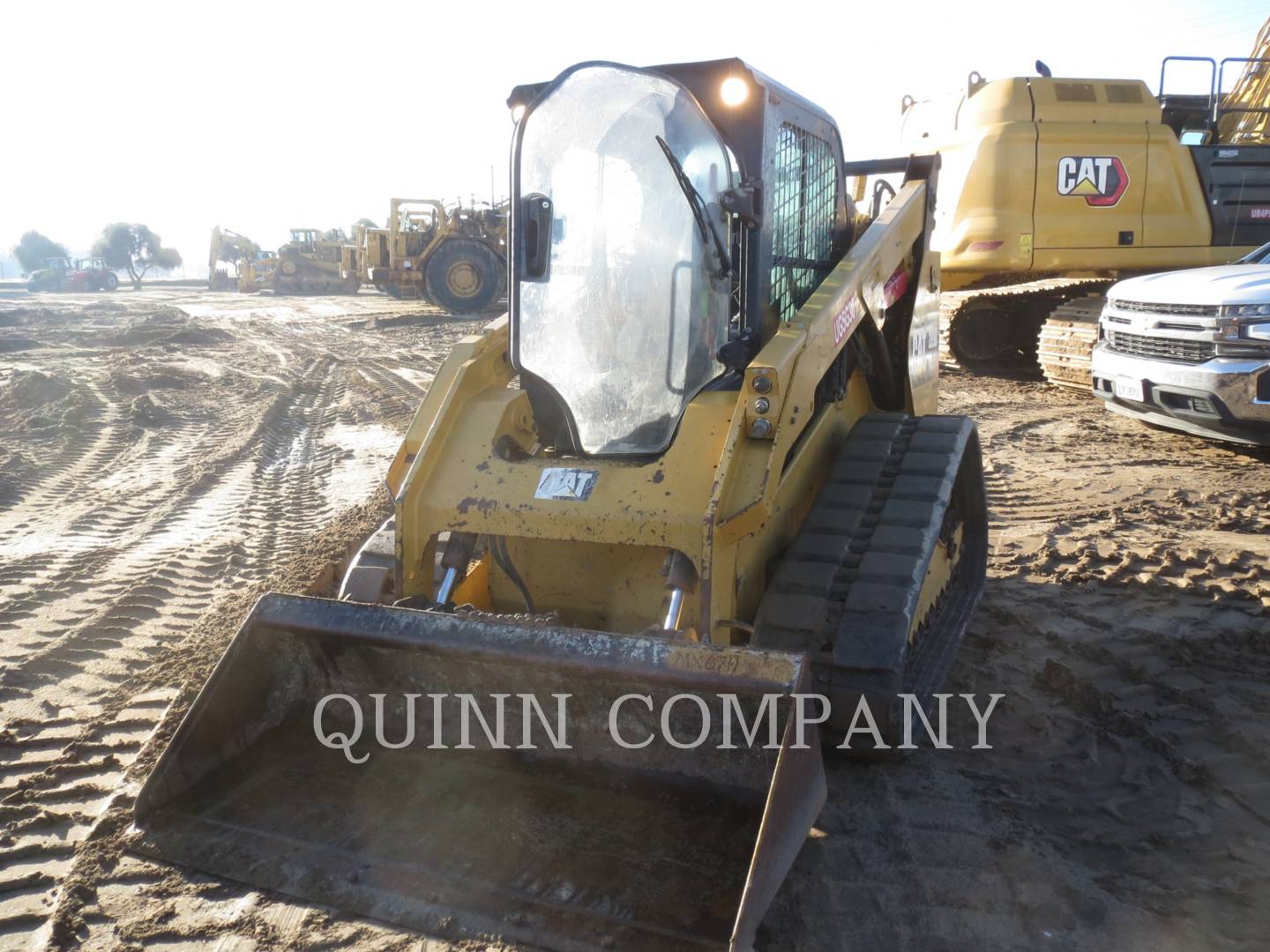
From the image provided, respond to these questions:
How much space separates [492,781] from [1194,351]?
20.7 feet

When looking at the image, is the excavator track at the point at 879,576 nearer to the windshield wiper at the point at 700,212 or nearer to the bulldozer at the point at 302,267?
the windshield wiper at the point at 700,212

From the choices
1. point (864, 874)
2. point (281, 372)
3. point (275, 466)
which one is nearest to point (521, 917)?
point (864, 874)

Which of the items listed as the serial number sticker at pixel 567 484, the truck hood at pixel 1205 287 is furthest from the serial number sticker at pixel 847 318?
the truck hood at pixel 1205 287

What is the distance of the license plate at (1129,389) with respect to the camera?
→ 7.59m

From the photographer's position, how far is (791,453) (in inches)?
137

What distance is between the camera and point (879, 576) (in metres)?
3.15

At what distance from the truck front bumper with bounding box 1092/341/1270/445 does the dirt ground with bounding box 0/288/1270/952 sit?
0.98ft

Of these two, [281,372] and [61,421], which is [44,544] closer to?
[61,421]

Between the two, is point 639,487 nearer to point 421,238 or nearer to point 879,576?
point 879,576

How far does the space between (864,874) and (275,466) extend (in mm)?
6075

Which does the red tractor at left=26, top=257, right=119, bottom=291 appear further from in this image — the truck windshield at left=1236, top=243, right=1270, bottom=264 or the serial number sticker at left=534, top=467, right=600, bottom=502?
the serial number sticker at left=534, top=467, right=600, bottom=502

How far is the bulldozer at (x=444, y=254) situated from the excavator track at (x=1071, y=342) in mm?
13233

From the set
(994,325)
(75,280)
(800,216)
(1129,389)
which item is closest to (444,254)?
(994,325)

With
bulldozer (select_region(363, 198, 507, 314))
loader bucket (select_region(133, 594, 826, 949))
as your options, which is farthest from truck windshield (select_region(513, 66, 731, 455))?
bulldozer (select_region(363, 198, 507, 314))
